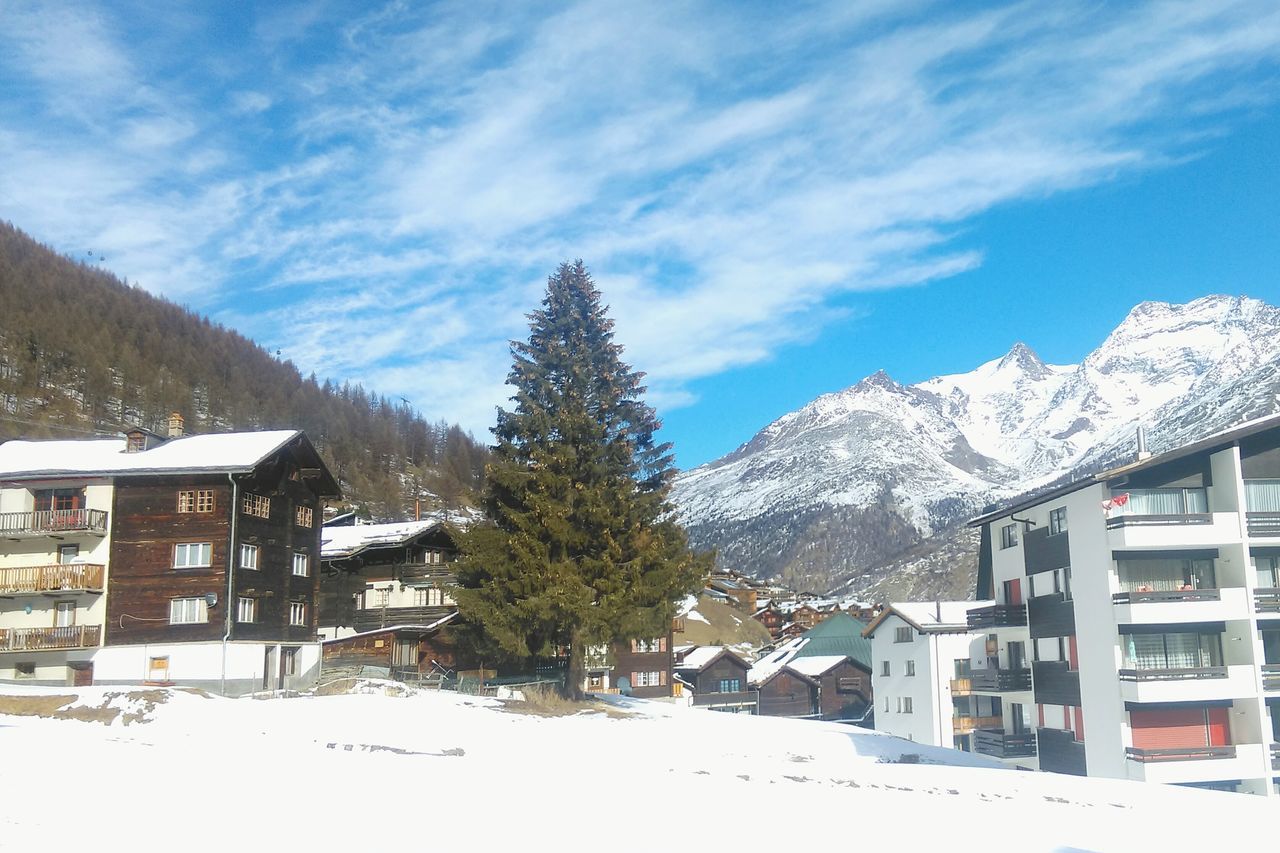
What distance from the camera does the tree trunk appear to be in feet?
143

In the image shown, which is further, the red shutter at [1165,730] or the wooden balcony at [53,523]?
the wooden balcony at [53,523]

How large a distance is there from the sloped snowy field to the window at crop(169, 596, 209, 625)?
7.63 meters

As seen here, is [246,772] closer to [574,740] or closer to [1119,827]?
[574,740]

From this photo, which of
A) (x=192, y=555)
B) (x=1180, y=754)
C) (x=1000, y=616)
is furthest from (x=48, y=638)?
(x=1180, y=754)

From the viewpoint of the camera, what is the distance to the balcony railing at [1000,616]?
174 feet

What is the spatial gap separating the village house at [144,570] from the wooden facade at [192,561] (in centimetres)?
4

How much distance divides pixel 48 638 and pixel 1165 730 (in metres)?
46.1

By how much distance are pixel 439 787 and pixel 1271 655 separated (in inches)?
1458

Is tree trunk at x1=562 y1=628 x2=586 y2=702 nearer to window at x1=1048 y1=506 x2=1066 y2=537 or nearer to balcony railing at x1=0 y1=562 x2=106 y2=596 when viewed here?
balcony railing at x1=0 y1=562 x2=106 y2=596

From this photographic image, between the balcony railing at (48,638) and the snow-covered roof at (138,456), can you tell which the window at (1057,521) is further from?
the balcony railing at (48,638)

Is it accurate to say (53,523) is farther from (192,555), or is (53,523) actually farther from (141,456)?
(192,555)

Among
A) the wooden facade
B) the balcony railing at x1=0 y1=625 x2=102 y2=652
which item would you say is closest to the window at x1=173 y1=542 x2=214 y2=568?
the wooden facade

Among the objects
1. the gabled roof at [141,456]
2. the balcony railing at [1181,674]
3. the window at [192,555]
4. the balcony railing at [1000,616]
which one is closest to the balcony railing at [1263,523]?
the balcony railing at [1181,674]

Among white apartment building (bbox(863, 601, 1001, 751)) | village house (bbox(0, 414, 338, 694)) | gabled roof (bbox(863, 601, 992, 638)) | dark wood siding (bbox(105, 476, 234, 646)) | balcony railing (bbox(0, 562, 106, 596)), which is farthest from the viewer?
gabled roof (bbox(863, 601, 992, 638))
